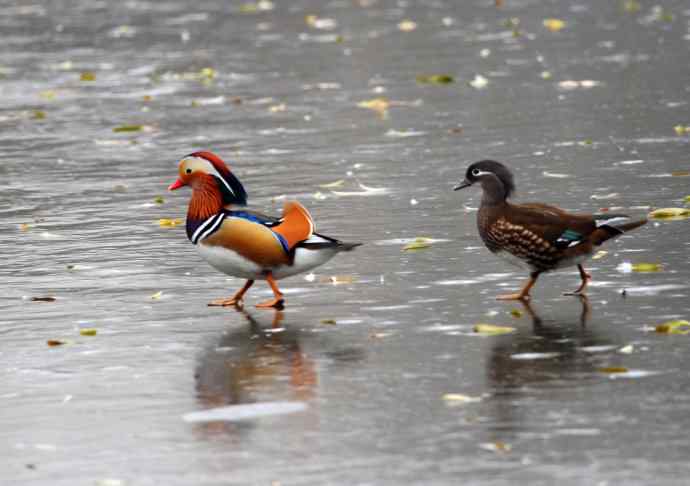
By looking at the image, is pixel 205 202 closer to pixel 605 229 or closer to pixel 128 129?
pixel 605 229

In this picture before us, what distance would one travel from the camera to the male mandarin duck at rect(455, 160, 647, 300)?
32.8 ft

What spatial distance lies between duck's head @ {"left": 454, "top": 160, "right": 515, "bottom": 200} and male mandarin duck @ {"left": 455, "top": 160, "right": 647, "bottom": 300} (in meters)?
0.09

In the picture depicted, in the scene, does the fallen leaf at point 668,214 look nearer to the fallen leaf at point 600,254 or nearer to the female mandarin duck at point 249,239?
the fallen leaf at point 600,254

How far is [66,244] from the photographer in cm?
1298

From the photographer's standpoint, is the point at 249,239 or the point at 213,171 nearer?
the point at 249,239

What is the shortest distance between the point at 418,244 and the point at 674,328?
10.8 ft

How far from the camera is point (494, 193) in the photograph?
1043 centimetres

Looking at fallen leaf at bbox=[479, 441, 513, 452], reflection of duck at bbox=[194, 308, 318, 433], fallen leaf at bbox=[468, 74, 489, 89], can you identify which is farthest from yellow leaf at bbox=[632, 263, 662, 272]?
fallen leaf at bbox=[468, 74, 489, 89]

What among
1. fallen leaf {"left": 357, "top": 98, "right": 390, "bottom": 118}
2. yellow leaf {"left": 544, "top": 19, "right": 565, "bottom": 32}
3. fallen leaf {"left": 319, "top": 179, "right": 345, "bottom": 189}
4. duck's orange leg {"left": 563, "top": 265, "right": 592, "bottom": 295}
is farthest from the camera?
yellow leaf {"left": 544, "top": 19, "right": 565, "bottom": 32}

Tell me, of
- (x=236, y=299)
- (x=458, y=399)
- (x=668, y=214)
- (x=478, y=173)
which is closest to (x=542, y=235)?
(x=478, y=173)

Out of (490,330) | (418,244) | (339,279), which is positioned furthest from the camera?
(418,244)

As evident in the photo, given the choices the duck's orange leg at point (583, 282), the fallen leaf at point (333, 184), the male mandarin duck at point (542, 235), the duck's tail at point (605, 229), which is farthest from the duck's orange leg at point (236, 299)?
the fallen leaf at point (333, 184)

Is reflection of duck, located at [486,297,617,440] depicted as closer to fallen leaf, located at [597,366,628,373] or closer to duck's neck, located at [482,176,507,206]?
fallen leaf, located at [597,366,628,373]

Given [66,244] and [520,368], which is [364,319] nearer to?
[520,368]
